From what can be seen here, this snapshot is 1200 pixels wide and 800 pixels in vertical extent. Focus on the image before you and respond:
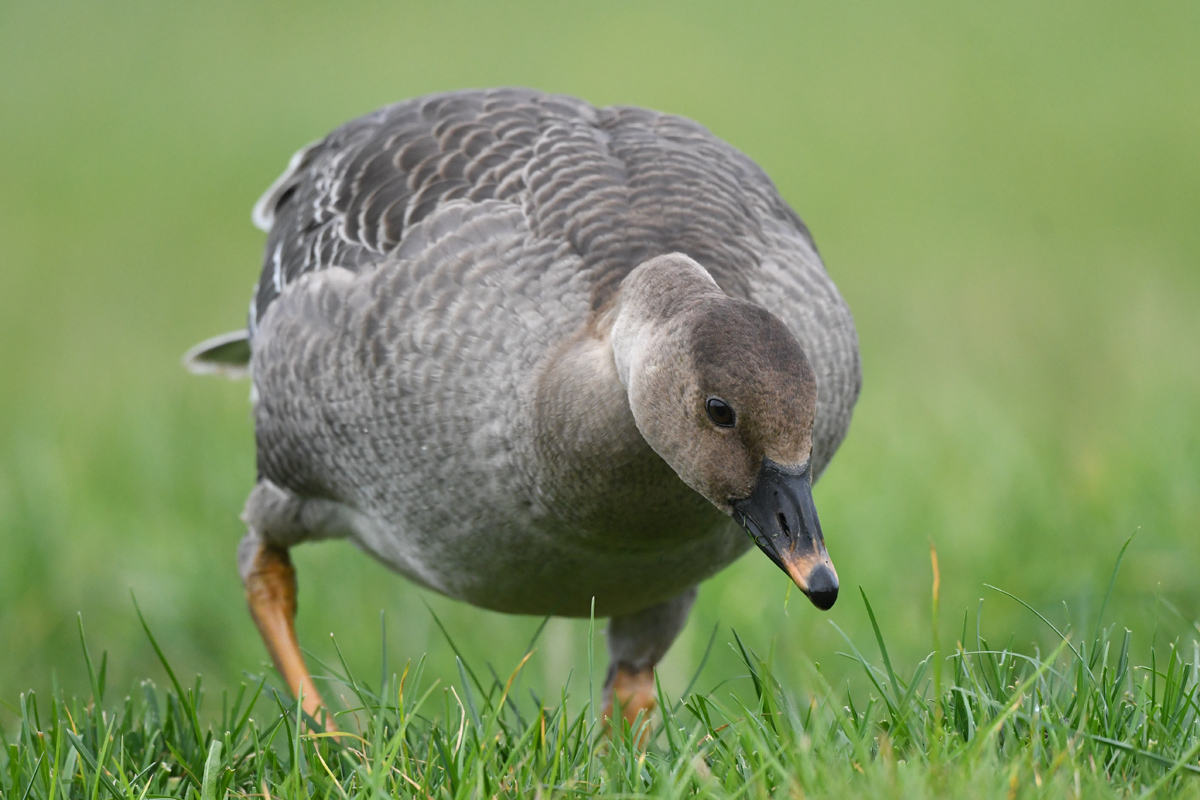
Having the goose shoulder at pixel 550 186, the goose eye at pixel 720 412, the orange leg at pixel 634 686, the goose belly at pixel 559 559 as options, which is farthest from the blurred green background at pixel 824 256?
the goose shoulder at pixel 550 186

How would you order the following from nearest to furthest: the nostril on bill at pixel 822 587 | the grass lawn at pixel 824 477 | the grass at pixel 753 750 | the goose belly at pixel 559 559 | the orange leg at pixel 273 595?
1. the grass at pixel 753 750
2. the nostril on bill at pixel 822 587
3. the grass lawn at pixel 824 477
4. the goose belly at pixel 559 559
5. the orange leg at pixel 273 595

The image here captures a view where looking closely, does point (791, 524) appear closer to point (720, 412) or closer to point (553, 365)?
point (720, 412)

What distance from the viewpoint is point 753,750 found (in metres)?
3.31

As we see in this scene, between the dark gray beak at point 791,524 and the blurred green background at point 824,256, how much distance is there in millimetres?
229

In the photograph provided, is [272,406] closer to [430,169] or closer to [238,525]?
[430,169]

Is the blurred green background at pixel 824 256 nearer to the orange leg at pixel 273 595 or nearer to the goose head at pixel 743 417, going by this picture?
the goose head at pixel 743 417

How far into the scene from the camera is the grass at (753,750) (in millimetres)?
3043

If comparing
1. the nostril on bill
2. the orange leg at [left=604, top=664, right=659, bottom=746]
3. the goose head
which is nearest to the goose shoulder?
the goose head

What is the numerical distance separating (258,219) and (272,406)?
1498 mm

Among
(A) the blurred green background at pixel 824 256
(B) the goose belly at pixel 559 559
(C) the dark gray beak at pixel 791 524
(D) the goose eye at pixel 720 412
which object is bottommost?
(A) the blurred green background at pixel 824 256

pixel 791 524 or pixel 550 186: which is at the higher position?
pixel 550 186

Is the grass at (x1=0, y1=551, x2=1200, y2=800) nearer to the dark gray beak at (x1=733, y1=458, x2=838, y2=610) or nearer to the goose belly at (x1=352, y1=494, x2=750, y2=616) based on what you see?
the dark gray beak at (x1=733, y1=458, x2=838, y2=610)

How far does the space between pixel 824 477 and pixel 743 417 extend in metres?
4.91

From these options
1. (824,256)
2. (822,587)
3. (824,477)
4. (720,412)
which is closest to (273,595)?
(720,412)
